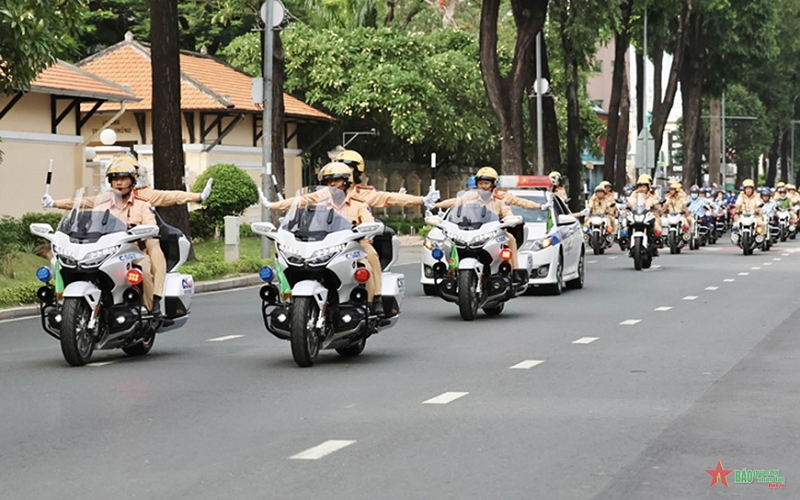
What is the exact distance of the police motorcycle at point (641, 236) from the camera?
27672 mm

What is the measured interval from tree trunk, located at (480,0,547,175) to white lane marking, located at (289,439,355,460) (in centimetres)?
2909

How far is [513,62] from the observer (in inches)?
1455

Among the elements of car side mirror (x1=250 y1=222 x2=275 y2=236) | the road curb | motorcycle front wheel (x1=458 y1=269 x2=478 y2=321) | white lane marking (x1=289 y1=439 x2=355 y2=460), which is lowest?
the road curb

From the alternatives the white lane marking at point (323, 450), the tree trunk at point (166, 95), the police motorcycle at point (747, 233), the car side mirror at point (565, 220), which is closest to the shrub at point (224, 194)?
the tree trunk at point (166, 95)

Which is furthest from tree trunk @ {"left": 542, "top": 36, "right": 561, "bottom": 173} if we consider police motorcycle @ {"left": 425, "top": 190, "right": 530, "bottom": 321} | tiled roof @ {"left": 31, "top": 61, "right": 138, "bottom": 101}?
police motorcycle @ {"left": 425, "top": 190, "right": 530, "bottom": 321}

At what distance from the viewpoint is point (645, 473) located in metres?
7.58

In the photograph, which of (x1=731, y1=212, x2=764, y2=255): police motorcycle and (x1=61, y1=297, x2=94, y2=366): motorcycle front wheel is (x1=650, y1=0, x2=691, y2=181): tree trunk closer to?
(x1=731, y1=212, x2=764, y2=255): police motorcycle

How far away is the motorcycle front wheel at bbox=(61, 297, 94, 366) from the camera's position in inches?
483

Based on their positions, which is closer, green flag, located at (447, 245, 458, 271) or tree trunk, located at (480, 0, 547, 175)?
green flag, located at (447, 245, 458, 271)

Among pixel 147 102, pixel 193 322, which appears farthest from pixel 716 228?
pixel 193 322

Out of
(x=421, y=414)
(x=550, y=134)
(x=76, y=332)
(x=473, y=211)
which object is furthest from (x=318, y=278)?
(x=550, y=134)

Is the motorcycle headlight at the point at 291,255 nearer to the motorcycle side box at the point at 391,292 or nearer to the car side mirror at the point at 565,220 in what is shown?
the motorcycle side box at the point at 391,292

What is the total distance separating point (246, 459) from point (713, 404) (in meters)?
3.52

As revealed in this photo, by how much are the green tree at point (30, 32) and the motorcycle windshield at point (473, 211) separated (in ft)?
18.6
